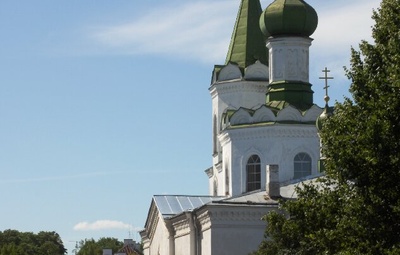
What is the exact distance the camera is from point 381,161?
22359 millimetres

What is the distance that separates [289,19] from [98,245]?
91.7 metres

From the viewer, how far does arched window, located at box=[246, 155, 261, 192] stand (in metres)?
40.5

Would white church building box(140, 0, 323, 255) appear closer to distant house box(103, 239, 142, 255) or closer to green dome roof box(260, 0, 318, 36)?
green dome roof box(260, 0, 318, 36)

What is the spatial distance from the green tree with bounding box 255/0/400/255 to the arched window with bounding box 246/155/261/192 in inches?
621

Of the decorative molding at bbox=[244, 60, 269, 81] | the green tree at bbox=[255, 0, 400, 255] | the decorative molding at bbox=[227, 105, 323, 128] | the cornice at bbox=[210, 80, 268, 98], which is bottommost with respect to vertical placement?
the green tree at bbox=[255, 0, 400, 255]

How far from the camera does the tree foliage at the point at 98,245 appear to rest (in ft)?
393

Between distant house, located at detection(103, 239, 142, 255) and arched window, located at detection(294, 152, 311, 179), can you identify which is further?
distant house, located at detection(103, 239, 142, 255)

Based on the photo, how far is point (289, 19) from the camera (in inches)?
1617

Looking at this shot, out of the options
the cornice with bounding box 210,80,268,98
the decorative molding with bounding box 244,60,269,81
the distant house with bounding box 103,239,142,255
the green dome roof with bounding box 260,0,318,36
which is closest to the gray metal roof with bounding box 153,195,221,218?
the cornice with bounding box 210,80,268,98

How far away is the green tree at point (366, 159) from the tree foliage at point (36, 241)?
84552 mm

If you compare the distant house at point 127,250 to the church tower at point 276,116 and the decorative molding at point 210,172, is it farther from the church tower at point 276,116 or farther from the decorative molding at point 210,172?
the church tower at point 276,116

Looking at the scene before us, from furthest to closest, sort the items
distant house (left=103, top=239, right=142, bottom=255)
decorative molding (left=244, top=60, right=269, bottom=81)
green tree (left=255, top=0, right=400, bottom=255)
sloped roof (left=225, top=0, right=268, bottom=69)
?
distant house (left=103, top=239, right=142, bottom=255) < sloped roof (left=225, top=0, right=268, bottom=69) < decorative molding (left=244, top=60, right=269, bottom=81) < green tree (left=255, top=0, right=400, bottom=255)

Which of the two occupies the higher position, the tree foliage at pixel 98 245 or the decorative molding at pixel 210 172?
the tree foliage at pixel 98 245

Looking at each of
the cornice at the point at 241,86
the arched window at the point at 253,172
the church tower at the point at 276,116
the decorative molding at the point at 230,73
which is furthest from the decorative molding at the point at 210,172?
the arched window at the point at 253,172
